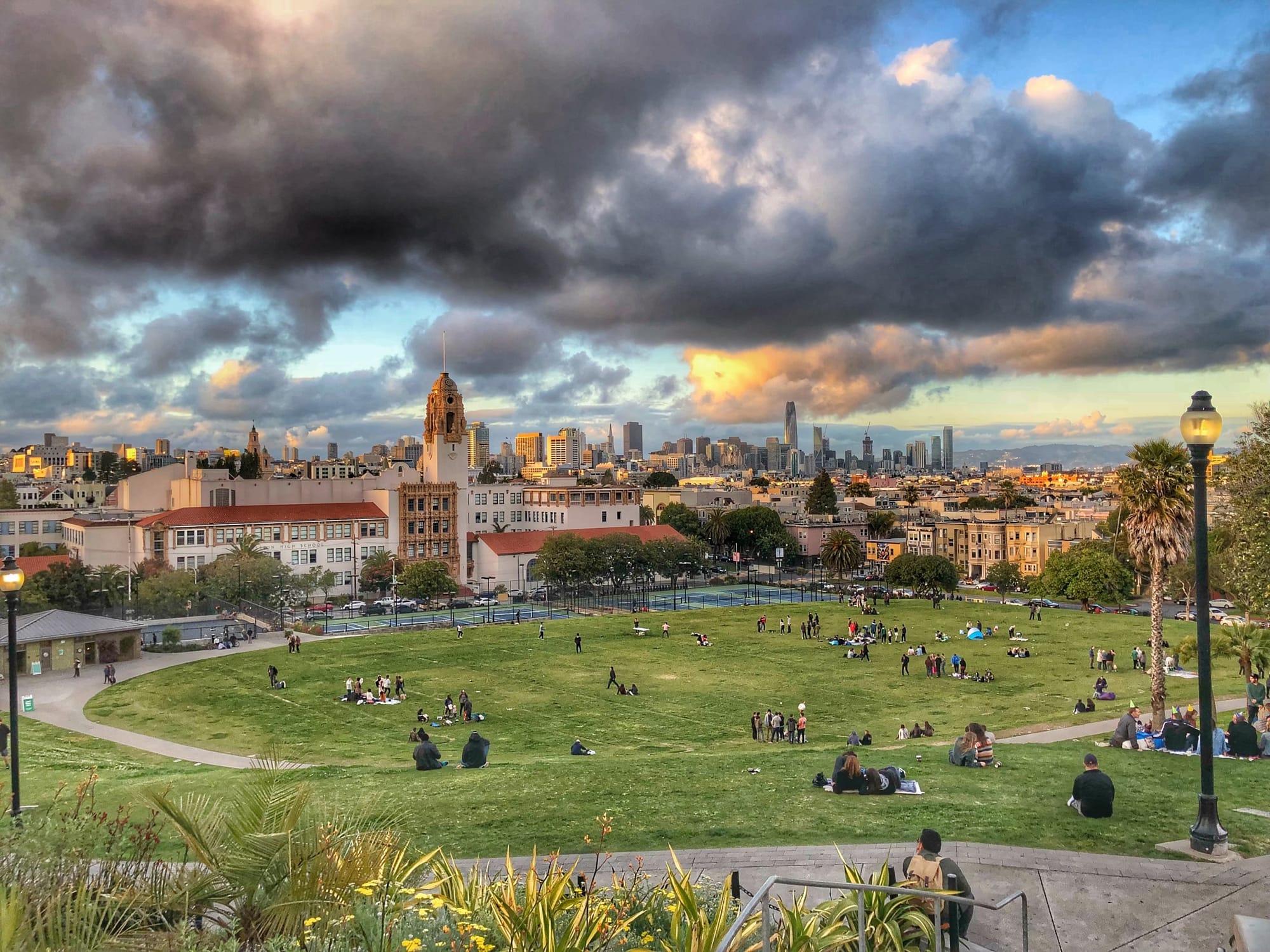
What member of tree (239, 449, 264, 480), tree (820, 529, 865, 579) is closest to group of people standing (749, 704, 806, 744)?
tree (820, 529, 865, 579)

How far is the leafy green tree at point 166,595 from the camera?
63312 millimetres

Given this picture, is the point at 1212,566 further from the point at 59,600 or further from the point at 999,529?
the point at 59,600

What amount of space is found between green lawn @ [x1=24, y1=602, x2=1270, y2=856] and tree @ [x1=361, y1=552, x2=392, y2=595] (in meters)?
30.3

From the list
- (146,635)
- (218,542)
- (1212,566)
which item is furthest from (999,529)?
(146,635)

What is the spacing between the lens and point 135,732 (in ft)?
103

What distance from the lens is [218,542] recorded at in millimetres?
83375

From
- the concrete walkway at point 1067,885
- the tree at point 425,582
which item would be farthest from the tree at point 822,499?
the concrete walkway at point 1067,885

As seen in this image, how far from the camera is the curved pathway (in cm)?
2562

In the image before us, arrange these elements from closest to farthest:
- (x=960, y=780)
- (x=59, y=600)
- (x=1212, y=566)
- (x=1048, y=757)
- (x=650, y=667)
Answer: (x=960, y=780)
(x=1048, y=757)
(x=650, y=667)
(x=59, y=600)
(x=1212, y=566)

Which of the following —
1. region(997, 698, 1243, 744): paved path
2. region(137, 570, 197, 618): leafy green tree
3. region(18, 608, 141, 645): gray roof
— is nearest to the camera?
region(997, 698, 1243, 744): paved path

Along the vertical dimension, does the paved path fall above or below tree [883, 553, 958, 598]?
above

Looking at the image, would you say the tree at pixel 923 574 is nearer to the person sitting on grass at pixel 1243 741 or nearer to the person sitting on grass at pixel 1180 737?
the person sitting on grass at pixel 1180 737

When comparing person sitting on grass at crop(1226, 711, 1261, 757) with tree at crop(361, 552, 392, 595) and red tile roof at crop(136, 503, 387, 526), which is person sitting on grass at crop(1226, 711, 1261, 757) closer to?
tree at crop(361, 552, 392, 595)

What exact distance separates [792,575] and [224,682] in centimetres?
9389
